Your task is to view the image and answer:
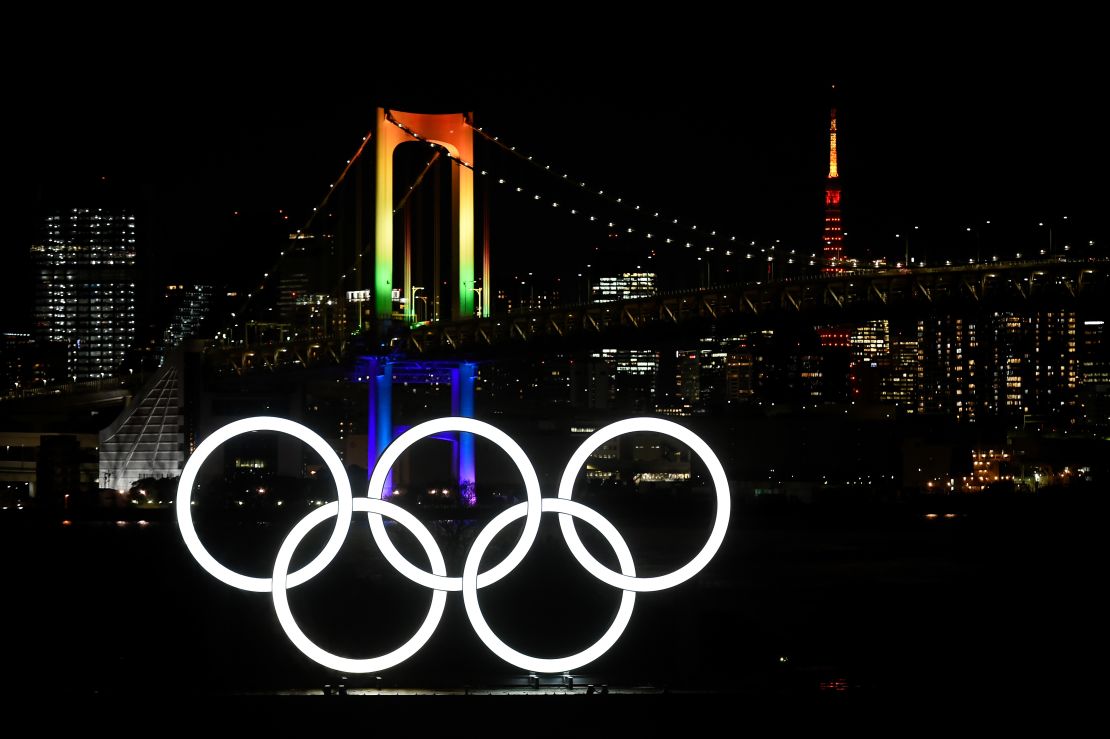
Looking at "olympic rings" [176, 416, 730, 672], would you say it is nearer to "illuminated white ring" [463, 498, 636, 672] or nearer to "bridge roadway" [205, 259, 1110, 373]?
"illuminated white ring" [463, 498, 636, 672]

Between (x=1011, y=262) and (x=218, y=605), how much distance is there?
20422 mm

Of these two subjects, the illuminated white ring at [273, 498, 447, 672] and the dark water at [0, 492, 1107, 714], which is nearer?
the illuminated white ring at [273, 498, 447, 672]

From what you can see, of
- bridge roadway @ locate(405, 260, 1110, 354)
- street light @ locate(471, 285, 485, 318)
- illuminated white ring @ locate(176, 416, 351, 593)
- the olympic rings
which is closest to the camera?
the olympic rings

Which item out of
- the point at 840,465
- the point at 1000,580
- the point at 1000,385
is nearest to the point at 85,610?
the point at 1000,580

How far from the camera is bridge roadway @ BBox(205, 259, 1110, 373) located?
103 feet

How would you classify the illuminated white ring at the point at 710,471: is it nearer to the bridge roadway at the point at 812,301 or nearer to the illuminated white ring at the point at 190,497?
the illuminated white ring at the point at 190,497

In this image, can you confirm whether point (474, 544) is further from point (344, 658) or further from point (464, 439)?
point (464, 439)

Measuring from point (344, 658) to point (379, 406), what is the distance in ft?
87.0

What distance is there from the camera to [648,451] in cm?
5788

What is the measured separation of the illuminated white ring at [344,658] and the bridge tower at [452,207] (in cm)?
2629

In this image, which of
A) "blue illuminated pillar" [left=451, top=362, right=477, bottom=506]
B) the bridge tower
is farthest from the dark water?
the bridge tower

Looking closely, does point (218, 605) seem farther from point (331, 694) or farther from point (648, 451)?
point (648, 451)

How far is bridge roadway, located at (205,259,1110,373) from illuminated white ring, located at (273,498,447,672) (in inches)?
877

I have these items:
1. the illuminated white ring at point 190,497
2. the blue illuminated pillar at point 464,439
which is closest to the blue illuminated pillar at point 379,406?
the blue illuminated pillar at point 464,439
